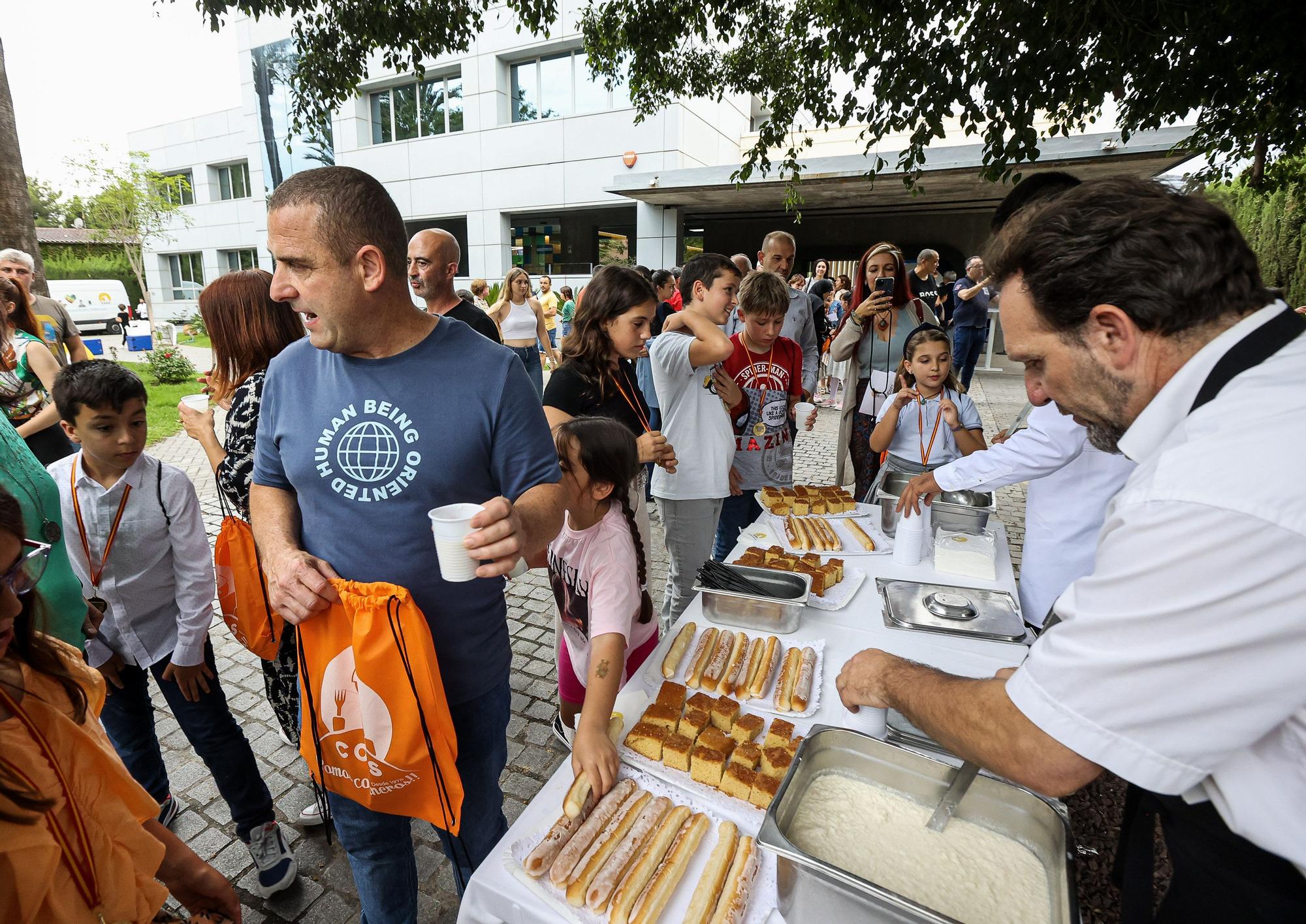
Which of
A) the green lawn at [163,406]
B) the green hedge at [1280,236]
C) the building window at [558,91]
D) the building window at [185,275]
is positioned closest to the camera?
the green lawn at [163,406]

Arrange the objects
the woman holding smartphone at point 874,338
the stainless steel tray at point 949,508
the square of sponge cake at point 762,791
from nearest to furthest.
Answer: the square of sponge cake at point 762,791, the stainless steel tray at point 949,508, the woman holding smartphone at point 874,338

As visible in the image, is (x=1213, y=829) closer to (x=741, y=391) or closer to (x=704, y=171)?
(x=741, y=391)

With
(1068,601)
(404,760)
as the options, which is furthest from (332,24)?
(1068,601)

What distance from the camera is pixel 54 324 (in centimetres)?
481

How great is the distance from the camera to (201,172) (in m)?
24.8

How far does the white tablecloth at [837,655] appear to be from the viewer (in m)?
1.21

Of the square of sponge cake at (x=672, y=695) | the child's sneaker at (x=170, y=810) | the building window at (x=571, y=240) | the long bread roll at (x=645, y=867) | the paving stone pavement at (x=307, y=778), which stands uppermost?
the building window at (x=571, y=240)

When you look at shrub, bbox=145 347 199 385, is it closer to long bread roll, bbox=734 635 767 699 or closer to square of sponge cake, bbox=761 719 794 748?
long bread roll, bbox=734 635 767 699

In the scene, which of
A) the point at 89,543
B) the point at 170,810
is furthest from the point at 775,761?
the point at 170,810

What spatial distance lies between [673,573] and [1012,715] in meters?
2.62

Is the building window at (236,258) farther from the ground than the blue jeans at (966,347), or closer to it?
farther from the ground

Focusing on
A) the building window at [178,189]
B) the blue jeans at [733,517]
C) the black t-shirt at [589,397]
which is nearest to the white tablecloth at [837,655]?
the black t-shirt at [589,397]

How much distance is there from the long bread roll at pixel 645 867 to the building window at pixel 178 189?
30598 millimetres

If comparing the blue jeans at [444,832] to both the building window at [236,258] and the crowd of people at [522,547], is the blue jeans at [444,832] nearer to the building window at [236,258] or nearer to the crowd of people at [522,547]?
the crowd of people at [522,547]
